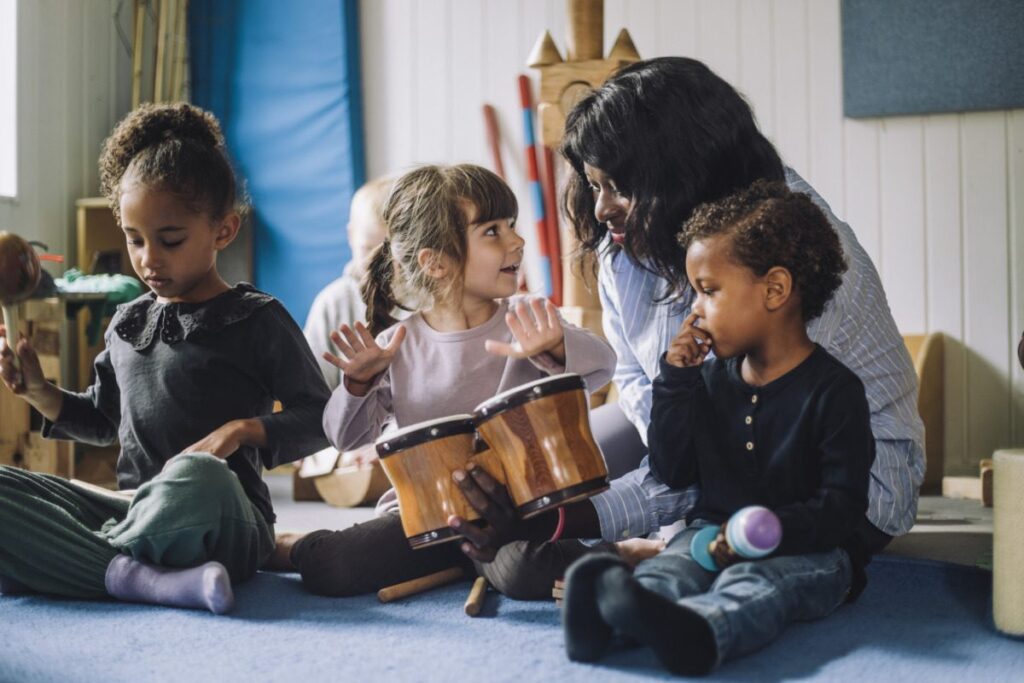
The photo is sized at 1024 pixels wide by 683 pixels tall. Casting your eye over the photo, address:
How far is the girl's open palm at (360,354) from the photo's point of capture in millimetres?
2123

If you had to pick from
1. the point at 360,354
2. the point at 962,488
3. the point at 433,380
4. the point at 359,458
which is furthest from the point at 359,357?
the point at 962,488

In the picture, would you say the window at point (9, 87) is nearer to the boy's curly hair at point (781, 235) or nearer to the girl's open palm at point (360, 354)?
the girl's open palm at point (360, 354)

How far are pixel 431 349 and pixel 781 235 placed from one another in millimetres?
769

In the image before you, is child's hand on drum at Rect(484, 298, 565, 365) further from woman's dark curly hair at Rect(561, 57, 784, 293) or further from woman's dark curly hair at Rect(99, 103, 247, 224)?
woman's dark curly hair at Rect(99, 103, 247, 224)

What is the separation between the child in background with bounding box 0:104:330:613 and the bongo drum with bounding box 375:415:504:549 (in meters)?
0.40

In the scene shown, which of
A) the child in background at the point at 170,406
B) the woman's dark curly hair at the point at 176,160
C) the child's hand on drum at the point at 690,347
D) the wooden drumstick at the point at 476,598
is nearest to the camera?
the child's hand on drum at the point at 690,347

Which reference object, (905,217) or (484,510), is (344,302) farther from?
(484,510)

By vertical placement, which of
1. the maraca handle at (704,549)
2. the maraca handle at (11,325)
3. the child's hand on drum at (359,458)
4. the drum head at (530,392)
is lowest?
the child's hand on drum at (359,458)

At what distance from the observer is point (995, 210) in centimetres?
397

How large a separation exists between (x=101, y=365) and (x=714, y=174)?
1.33 metres

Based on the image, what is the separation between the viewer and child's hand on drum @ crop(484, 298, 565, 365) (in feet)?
6.60

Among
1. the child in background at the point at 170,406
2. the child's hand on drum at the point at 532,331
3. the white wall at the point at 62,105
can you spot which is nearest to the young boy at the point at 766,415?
the child's hand on drum at the point at 532,331

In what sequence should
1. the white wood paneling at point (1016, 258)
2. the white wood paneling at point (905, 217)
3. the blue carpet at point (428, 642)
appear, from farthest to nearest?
the white wood paneling at point (905, 217), the white wood paneling at point (1016, 258), the blue carpet at point (428, 642)

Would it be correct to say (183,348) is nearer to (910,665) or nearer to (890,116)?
(910,665)
